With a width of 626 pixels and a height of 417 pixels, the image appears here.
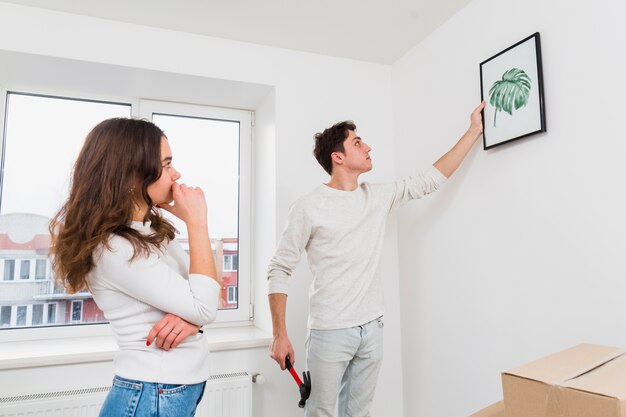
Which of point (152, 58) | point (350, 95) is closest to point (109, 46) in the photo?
point (152, 58)

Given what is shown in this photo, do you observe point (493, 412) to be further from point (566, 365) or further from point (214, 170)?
point (214, 170)

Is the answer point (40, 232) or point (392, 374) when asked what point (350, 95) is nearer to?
point (392, 374)

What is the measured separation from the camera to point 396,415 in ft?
7.49

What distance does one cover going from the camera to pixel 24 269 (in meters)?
2.09

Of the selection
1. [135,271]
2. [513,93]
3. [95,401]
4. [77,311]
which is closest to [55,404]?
[95,401]

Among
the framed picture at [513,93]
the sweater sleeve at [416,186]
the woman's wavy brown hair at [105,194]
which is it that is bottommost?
the woman's wavy brown hair at [105,194]

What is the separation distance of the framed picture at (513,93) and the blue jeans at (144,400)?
1443 mm

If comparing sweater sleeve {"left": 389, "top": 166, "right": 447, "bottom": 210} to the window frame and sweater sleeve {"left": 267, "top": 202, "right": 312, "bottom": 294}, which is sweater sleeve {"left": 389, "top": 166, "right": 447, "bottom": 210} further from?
the window frame

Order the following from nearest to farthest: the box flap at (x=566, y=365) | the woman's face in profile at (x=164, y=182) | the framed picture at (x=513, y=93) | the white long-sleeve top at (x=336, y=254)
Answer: the box flap at (x=566, y=365), the woman's face in profile at (x=164, y=182), the framed picture at (x=513, y=93), the white long-sleeve top at (x=336, y=254)

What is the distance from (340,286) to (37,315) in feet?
5.20

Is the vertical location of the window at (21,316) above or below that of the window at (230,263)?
below

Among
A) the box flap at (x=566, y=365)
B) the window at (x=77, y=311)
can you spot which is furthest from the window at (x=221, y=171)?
the box flap at (x=566, y=365)

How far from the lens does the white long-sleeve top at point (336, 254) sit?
5.33ft

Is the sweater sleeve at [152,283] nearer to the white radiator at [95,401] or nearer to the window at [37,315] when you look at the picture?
the white radiator at [95,401]
